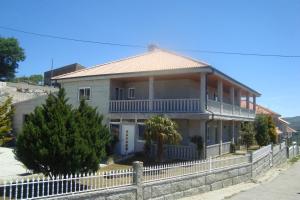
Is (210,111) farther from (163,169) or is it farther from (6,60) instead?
(6,60)

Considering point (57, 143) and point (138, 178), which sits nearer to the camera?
point (138, 178)

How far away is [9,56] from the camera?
75.1 m

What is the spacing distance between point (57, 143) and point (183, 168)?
4781 mm

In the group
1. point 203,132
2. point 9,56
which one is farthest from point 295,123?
point 203,132

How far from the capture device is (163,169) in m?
12.5

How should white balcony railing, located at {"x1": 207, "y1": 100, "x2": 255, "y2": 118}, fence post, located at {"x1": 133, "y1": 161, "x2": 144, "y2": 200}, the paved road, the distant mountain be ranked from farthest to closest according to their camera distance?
the distant mountain → white balcony railing, located at {"x1": 207, "y1": 100, "x2": 255, "y2": 118} → the paved road → fence post, located at {"x1": 133, "y1": 161, "x2": 144, "y2": 200}

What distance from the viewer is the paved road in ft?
48.1

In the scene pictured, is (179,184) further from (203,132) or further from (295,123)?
(295,123)

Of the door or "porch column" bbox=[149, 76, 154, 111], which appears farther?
the door

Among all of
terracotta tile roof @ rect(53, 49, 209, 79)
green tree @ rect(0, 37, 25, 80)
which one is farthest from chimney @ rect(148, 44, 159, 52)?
green tree @ rect(0, 37, 25, 80)

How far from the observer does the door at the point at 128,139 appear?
24734 mm

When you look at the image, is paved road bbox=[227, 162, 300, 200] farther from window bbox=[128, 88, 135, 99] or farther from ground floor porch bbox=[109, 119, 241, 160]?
window bbox=[128, 88, 135, 99]

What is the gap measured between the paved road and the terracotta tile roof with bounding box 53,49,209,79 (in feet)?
25.5

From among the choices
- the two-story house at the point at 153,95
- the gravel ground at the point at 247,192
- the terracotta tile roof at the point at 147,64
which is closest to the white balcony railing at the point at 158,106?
the two-story house at the point at 153,95
